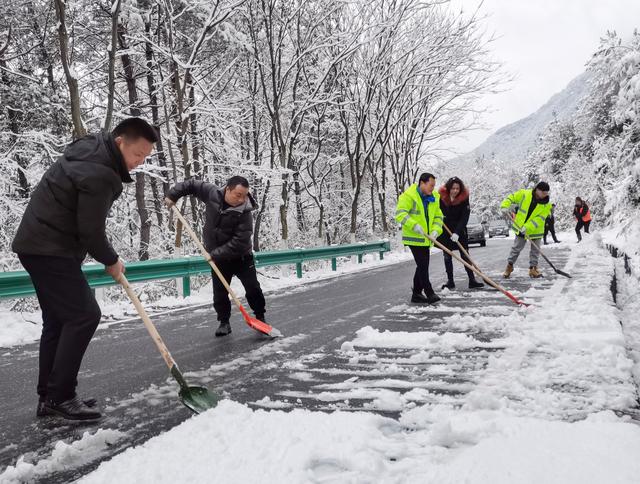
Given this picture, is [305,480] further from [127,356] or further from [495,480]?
[127,356]

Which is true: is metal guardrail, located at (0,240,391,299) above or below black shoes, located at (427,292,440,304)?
above

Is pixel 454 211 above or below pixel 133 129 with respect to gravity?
below

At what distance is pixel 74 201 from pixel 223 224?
108 inches

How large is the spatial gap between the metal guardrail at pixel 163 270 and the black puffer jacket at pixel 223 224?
91.6 inches

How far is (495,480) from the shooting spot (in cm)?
229

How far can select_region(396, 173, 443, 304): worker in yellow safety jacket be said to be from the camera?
26.1 ft

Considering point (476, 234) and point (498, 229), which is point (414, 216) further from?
point (498, 229)

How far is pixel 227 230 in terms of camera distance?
6113mm

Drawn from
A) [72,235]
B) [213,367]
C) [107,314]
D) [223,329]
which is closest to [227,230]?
[223,329]

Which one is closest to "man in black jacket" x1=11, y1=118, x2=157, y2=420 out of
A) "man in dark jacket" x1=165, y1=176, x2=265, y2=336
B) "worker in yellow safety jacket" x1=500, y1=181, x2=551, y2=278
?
"man in dark jacket" x1=165, y1=176, x2=265, y2=336

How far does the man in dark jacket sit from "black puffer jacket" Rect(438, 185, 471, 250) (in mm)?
4551

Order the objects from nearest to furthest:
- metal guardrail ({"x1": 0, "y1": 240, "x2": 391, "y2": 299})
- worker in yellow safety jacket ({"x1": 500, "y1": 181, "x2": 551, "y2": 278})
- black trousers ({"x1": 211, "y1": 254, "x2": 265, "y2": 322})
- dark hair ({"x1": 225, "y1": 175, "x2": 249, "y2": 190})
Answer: dark hair ({"x1": 225, "y1": 175, "x2": 249, "y2": 190}) → black trousers ({"x1": 211, "y1": 254, "x2": 265, "y2": 322}) → metal guardrail ({"x1": 0, "y1": 240, "x2": 391, "y2": 299}) → worker in yellow safety jacket ({"x1": 500, "y1": 181, "x2": 551, "y2": 278})

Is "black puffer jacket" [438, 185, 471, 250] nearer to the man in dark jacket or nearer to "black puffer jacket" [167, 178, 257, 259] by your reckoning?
the man in dark jacket

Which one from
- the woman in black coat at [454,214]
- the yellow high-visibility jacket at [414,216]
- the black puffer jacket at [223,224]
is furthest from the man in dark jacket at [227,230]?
the woman in black coat at [454,214]
